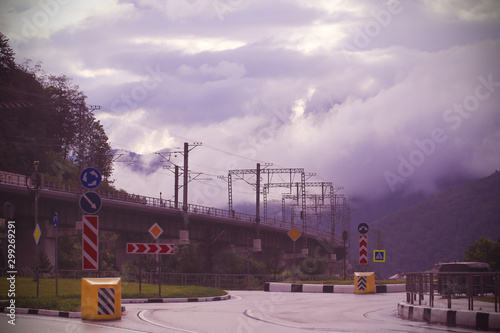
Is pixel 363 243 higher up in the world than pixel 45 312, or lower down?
higher up

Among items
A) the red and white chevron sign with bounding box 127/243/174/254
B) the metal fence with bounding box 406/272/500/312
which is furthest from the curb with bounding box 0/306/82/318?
the metal fence with bounding box 406/272/500/312

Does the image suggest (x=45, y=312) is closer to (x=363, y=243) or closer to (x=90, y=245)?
(x=90, y=245)

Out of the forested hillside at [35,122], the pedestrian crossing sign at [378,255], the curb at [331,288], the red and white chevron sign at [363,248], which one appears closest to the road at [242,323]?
the red and white chevron sign at [363,248]

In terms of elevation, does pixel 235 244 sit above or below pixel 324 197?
below

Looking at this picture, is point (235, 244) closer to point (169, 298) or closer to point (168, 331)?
point (169, 298)

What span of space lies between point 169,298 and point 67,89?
86396 millimetres

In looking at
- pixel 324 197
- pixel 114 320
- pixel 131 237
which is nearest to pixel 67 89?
pixel 131 237

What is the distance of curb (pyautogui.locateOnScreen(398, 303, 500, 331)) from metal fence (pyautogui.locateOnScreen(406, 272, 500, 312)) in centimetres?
39

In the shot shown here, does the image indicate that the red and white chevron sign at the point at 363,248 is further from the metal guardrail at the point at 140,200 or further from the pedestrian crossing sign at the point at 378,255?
the metal guardrail at the point at 140,200

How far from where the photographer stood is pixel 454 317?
52.4ft

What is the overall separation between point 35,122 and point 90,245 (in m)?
75.6

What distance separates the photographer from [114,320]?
54.6 feet

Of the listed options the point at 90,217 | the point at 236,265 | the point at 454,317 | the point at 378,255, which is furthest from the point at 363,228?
the point at 236,265

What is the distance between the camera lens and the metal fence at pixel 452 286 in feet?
52.3
